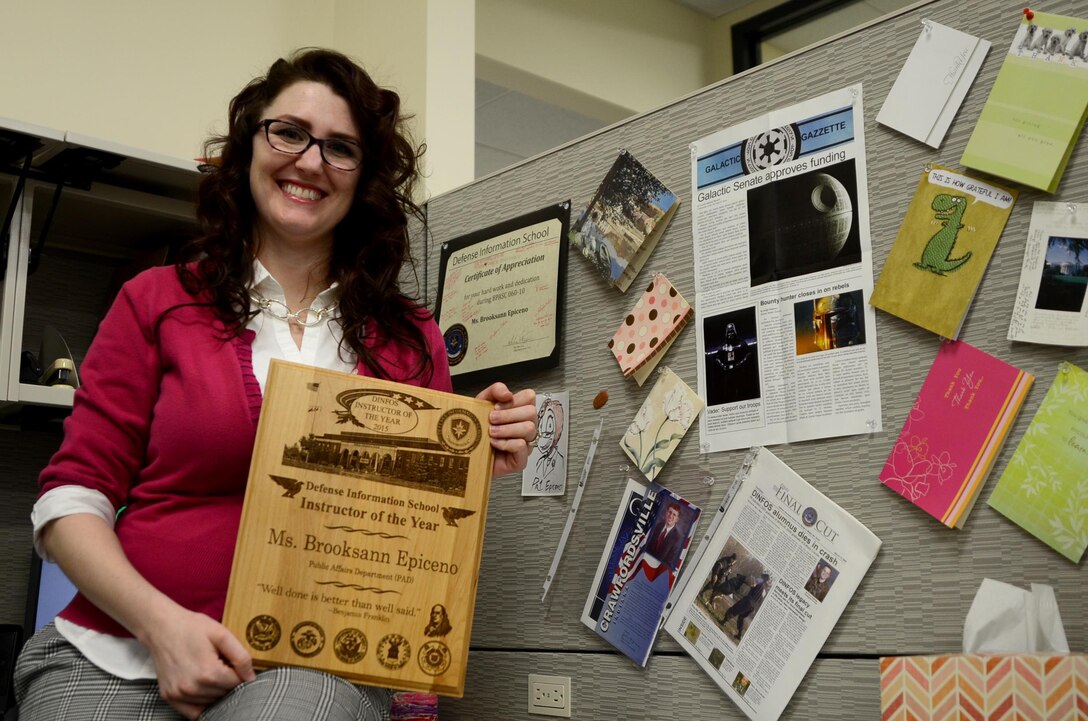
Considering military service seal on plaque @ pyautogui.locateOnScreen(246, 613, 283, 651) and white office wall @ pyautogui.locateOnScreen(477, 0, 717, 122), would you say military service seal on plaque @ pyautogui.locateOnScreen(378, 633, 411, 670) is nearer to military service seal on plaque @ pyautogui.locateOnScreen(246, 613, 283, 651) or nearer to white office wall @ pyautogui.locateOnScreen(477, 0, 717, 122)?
military service seal on plaque @ pyautogui.locateOnScreen(246, 613, 283, 651)

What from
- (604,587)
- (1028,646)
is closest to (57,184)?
(604,587)

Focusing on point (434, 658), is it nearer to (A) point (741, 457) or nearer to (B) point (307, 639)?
(B) point (307, 639)

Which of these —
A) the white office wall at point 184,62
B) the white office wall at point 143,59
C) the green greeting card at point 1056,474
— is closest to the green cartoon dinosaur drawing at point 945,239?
the green greeting card at point 1056,474

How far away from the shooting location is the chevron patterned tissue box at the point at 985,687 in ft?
2.53

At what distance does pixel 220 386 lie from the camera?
3.34ft

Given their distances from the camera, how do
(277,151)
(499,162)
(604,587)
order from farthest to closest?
(499,162)
(604,587)
(277,151)

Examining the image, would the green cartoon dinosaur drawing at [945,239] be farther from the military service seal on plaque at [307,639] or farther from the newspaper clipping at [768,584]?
the military service seal on plaque at [307,639]

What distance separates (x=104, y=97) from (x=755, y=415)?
5.76ft

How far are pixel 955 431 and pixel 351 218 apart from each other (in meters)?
0.75

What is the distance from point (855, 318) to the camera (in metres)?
1.05

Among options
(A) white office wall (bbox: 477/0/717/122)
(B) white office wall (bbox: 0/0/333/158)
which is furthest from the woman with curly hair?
(A) white office wall (bbox: 477/0/717/122)

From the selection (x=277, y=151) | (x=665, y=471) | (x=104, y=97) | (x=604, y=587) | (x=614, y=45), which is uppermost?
(x=614, y=45)

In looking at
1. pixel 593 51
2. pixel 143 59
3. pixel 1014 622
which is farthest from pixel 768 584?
pixel 593 51

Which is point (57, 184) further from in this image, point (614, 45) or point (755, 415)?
point (614, 45)
